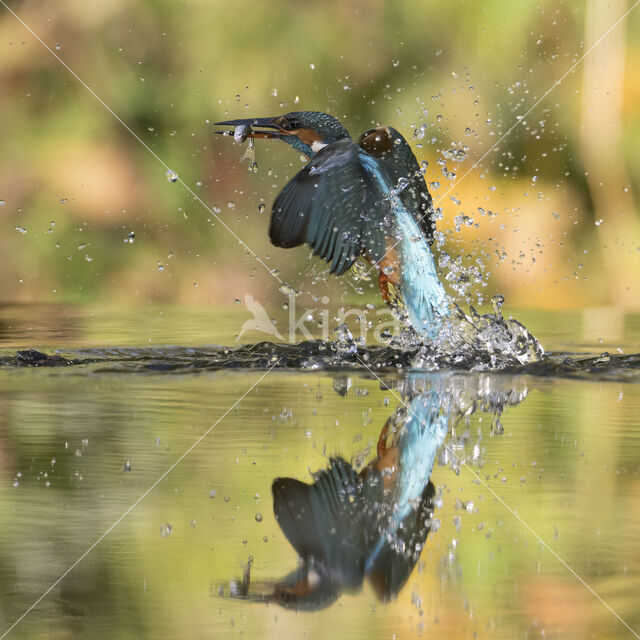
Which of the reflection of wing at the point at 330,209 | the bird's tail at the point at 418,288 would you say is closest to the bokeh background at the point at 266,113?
the bird's tail at the point at 418,288

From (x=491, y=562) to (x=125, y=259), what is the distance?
7.68 meters

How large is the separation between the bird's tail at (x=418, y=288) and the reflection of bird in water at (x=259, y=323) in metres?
1.01

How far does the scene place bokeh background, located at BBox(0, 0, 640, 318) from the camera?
921cm

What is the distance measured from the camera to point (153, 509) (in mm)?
2531

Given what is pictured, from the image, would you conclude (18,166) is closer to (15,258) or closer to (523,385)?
(15,258)

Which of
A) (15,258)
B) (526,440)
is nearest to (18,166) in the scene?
(15,258)

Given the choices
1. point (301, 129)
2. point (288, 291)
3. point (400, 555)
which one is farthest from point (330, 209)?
point (288, 291)

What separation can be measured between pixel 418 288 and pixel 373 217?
33 cm

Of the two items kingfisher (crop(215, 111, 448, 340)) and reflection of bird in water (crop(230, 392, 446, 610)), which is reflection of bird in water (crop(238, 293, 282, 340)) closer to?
kingfisher (crop(215, 111, 448, 340))

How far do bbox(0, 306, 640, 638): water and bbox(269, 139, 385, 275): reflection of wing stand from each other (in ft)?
1.36

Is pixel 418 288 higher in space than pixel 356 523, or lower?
higher

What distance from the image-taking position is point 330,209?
4.98 metres

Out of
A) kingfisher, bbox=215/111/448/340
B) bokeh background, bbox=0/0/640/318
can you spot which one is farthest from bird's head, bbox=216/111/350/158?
bokeh background, bbox=0/0/640/318

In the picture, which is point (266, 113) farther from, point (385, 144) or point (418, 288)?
point (418, 288)
